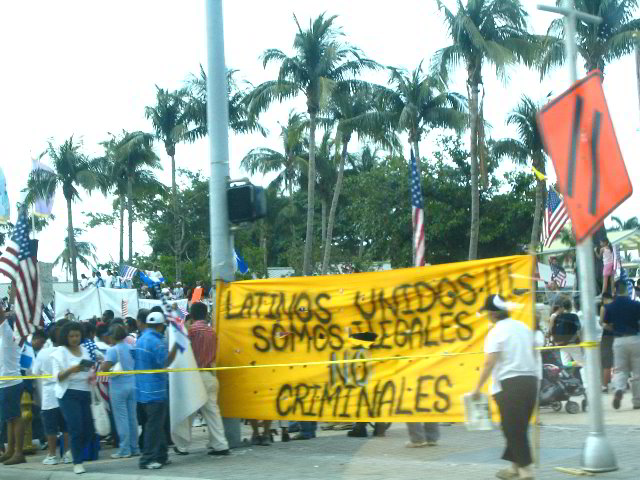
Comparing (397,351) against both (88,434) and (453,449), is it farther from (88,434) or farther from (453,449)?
(88,434)

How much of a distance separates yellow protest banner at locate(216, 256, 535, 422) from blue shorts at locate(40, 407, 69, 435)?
197 centimetres

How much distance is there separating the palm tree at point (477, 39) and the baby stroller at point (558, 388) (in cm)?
1939

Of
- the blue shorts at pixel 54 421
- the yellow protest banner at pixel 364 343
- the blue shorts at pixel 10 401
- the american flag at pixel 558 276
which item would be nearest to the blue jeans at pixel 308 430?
the yellow protest banner at pixel 364 343

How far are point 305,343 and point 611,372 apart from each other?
6.73m

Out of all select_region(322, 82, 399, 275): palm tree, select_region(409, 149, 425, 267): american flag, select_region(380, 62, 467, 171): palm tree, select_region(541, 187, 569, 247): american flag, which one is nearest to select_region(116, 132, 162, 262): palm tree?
select_region(322, 82, 399, 275): palm tree

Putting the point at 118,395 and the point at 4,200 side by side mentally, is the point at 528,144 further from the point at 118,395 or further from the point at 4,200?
the point at 118,395

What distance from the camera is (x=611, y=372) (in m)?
16.2

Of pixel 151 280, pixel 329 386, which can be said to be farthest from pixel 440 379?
pixel 151 280

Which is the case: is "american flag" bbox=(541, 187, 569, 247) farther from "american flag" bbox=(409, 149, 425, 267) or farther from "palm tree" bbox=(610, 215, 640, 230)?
"palm tree" bbox=(610, 215, 640, 230)

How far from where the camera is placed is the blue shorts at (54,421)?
11570mm

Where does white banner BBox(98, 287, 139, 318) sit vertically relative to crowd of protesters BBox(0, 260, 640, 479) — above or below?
above

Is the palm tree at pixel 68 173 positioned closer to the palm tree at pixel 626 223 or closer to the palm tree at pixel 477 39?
the palm tree at pixel 477 39

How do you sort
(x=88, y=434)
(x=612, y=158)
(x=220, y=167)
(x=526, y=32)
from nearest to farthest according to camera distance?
(x=612, y=158)
(x=88, y=434)
(x=220, y=167)
(x=526, y=32)

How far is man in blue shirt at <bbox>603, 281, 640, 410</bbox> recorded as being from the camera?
14211mm
